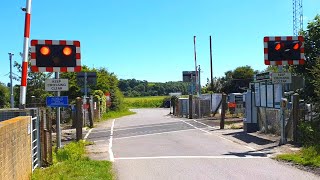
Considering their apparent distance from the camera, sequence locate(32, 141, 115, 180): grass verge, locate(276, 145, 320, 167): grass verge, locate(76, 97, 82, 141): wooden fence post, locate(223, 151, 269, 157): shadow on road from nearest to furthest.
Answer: locate(32, 141, 115, 180): grass verge < locate(276, 145, 320, 167): grass verge < locate(223, 151, 269, 157): shadow on road < locate(76, 97, 82, 141): wooden fence post

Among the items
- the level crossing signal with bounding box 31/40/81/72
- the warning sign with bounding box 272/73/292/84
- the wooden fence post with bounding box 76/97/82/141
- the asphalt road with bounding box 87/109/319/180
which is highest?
the level crossing signal with bounding box 31/40/81/72

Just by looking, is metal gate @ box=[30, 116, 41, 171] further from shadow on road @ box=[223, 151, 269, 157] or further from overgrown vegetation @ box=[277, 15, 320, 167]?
overgrown vegetation @ box=[277, 15, 320, 167]

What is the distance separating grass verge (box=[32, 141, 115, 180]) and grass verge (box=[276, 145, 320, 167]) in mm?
A: 4530

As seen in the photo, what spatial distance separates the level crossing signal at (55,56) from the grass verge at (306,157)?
632 cm

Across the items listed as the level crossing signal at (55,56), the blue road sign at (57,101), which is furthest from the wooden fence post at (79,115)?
the level crossing signal at (55,56)

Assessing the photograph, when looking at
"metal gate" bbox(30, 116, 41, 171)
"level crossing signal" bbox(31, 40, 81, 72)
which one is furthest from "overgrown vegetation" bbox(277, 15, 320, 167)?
"level crossing signal" bbox(31, 40, 81, 72)

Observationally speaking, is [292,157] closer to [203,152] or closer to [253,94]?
[203,152]

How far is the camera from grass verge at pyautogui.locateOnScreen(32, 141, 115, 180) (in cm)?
855

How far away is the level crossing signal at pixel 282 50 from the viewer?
14195mm

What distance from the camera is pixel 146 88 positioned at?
5187 inches

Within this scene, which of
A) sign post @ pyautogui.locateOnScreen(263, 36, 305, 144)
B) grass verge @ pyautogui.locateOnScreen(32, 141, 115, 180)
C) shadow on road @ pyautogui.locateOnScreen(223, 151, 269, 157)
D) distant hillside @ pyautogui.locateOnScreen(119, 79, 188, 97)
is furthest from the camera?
distant hillside @ pyautogui.locateOnScreen(119, 79, 188, 97)

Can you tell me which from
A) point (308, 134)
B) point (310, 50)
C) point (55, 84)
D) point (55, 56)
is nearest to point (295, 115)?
point (308, 134)

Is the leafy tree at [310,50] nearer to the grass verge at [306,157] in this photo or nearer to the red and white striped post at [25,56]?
the grass verge at [306,157]

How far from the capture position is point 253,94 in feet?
63.2
